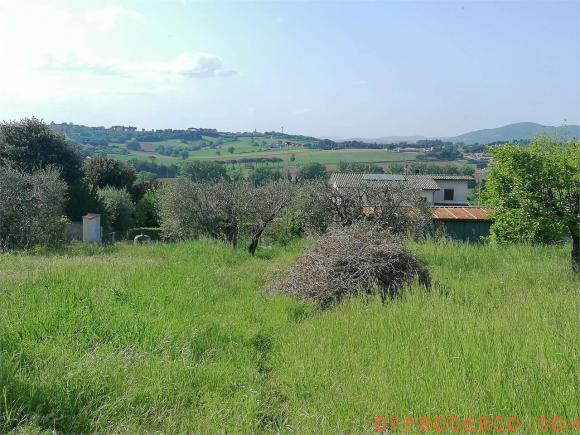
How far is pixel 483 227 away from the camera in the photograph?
88.3 ft

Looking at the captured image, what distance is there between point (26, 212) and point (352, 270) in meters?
12.7

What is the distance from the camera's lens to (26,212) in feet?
54.0

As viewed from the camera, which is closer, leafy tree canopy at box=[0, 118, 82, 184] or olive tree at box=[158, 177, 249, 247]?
olive tree at box=[158, 177, 249, 247]

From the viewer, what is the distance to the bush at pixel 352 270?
328 inches

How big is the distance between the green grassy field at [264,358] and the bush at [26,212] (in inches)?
391

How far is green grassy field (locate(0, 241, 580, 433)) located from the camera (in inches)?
152

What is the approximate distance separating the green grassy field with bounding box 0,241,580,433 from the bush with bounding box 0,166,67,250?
9940 mm

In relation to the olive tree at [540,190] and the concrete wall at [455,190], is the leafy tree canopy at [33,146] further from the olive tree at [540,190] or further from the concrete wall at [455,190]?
the concrete wall at [455,190]

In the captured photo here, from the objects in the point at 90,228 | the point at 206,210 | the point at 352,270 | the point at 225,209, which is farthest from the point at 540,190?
the point at 90,228

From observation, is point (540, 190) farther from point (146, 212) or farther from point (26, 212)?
point (146, 212)

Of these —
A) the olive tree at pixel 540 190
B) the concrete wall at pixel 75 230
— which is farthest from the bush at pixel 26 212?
the olive tree at pixel 540 190

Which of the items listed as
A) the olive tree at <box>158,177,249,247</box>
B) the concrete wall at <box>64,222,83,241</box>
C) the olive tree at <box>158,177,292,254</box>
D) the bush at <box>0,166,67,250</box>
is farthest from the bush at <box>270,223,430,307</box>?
the concrete wall at <box>64,222,83,241</box>

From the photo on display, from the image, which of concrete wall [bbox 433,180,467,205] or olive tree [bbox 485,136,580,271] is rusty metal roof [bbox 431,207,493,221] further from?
concrete wall [bbox 433,180,467,205]

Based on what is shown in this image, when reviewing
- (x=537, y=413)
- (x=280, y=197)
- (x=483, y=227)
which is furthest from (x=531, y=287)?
(x=483, y=227)
